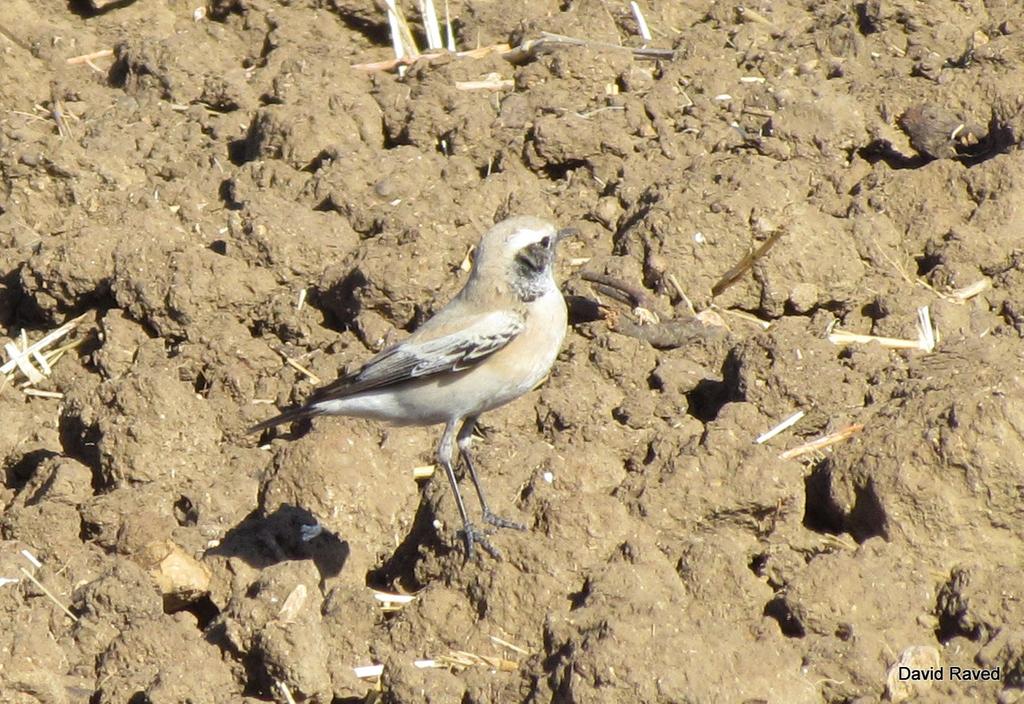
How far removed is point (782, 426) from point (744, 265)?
1445 millimetres

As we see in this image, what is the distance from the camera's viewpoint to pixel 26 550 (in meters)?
7.50

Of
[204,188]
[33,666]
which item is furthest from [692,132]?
[33,666]

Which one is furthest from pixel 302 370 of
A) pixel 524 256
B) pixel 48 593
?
pixel 48 593

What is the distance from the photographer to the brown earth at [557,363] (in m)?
6.43

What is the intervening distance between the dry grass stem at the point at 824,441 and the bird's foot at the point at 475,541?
5.32 feet

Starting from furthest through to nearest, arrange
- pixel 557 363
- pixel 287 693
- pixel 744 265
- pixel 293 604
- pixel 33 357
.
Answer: pixel 33 357, pixel 744 265, pixel 557 363, pixel 293 604, pixel 287 693

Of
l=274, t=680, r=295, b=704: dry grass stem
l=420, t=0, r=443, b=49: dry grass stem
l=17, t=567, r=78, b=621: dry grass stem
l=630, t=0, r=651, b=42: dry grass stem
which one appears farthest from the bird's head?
l=420, t=0, r=443, b=49: dry grass stem

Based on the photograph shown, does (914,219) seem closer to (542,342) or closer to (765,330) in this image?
(765,330)

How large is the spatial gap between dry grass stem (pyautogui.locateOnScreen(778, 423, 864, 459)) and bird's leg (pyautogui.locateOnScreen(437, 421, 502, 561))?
164 centimetres

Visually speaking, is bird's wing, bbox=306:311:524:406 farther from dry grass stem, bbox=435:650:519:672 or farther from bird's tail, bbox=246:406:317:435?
dry grass stem, bbox=435:650:519:672

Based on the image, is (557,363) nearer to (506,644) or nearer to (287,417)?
(287,417)

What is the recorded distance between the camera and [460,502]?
735cm

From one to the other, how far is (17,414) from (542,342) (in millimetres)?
3402

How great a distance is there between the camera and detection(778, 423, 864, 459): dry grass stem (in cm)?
745
